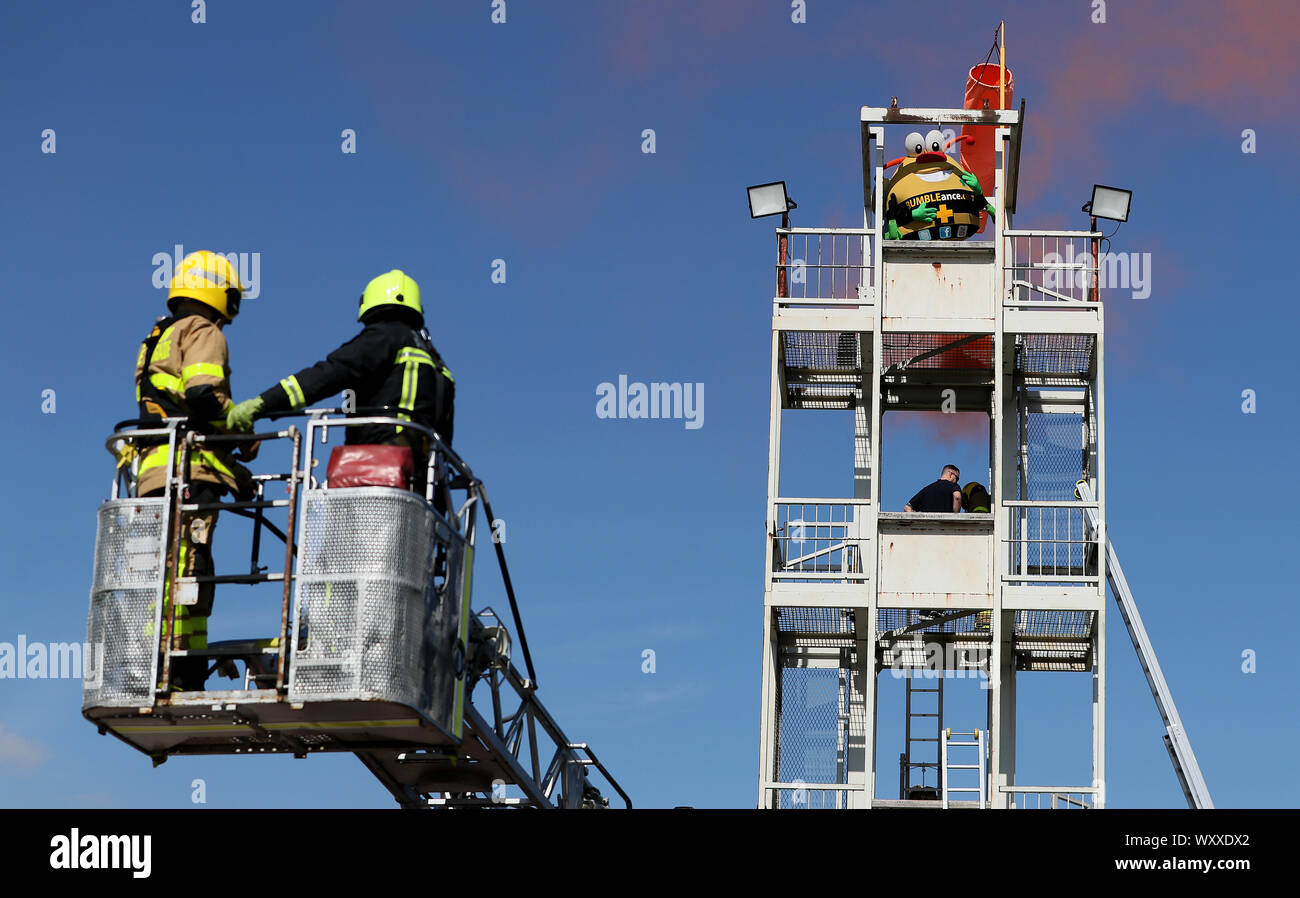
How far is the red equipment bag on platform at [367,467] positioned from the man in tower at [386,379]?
37cm

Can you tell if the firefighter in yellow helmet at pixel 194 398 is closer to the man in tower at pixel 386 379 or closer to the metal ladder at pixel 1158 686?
the man in tower at pixel 386 379

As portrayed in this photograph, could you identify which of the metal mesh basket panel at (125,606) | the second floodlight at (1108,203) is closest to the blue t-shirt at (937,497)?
the second floodlight at (1108,203)

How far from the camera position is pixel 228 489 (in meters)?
17.1

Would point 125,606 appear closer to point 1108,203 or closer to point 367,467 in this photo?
point 367,467

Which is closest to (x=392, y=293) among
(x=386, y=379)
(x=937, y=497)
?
(x=386, y=379)

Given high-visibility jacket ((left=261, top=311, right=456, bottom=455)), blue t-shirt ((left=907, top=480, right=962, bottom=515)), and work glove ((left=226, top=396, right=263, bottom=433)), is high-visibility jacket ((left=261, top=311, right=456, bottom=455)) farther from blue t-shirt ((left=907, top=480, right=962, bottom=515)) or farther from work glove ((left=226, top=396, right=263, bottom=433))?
blue t-shirt ((left=907, top=480, right=962, bottom=515))

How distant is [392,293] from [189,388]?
6.35 feet

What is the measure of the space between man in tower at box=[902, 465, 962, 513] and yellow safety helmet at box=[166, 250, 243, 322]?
1276cm

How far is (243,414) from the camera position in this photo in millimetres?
16906

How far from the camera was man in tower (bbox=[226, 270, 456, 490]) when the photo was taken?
16953 millimetres
